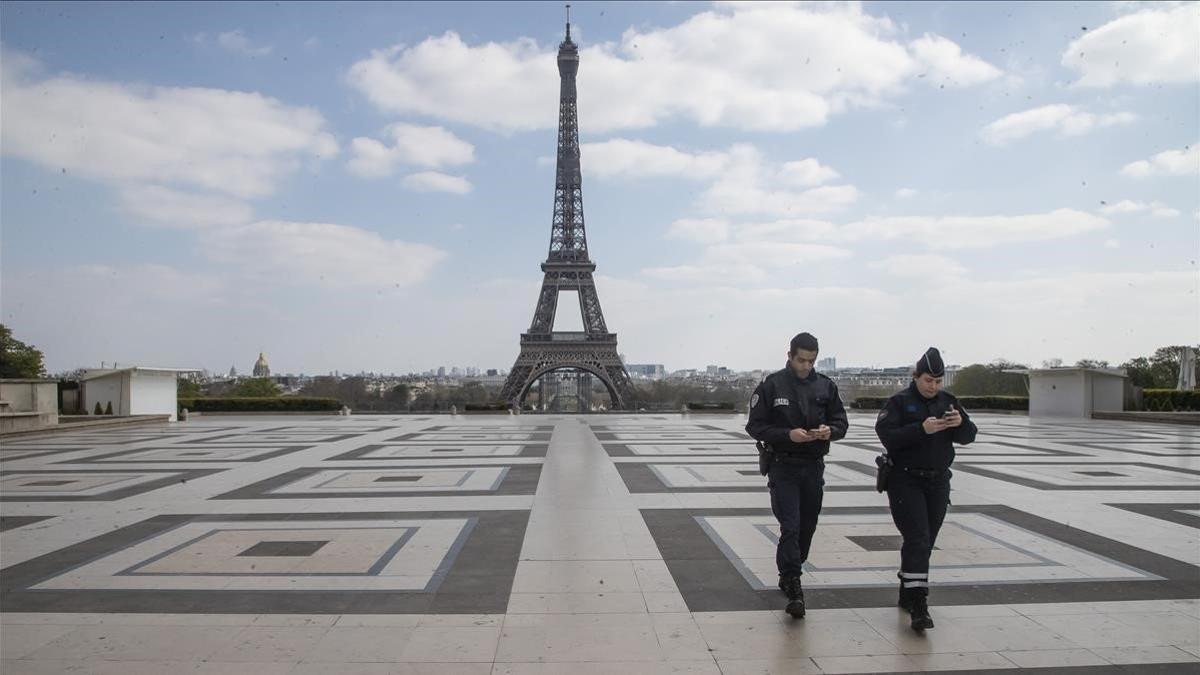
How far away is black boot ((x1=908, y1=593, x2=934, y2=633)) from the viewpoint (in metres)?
4.25

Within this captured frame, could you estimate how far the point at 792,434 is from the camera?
4516mm

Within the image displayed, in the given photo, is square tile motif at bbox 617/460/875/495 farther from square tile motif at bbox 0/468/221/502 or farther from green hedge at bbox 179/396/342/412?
green hedge at bbox 179/396/342/412

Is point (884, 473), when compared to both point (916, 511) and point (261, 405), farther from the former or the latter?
point (261, 405)

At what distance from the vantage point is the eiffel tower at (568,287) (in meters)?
53.8

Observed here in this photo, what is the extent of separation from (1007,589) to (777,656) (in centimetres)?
215

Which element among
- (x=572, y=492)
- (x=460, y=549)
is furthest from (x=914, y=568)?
(x=572, y=492)

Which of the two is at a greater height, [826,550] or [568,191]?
A: [568,191]

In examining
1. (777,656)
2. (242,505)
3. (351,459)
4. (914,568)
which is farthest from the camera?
(351,459)

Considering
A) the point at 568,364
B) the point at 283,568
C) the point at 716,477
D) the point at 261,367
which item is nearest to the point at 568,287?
the point at 568,364

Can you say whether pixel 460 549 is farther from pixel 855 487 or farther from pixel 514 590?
pixel 855 487

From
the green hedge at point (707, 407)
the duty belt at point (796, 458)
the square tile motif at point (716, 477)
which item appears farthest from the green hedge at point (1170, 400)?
the duty belt at point (796, 458)

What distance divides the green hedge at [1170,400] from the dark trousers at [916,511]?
26.4 metres

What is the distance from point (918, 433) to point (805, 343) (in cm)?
86

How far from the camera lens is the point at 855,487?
970 centimetres
